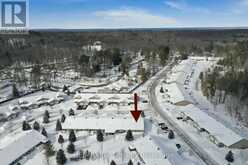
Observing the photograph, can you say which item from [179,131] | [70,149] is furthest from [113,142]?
A: [179,131]

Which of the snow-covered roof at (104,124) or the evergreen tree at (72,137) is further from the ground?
the snow-covered roof at (104,124)

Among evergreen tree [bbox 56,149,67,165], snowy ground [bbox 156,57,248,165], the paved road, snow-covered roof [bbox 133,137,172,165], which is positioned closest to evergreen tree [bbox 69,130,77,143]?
evergreen tree [bbox 56,149,67,165]

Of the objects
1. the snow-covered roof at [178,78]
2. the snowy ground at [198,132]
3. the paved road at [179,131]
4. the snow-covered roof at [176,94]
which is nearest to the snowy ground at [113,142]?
the paved road at [179,131]

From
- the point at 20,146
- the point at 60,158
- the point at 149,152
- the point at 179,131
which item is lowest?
the point at 60,158

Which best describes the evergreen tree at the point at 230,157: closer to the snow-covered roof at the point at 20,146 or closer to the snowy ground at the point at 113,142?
the snowy ground at the point at 113,142

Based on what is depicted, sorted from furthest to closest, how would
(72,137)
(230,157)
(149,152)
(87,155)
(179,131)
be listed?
(179,131) → (72,137) → (87,155) → (230,157) → (149,152)

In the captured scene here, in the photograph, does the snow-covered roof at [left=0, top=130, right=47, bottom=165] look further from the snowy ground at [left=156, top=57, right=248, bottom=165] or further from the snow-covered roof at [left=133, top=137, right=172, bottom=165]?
the snowy ground at [left=156, top=57, right=248, bottom=165]

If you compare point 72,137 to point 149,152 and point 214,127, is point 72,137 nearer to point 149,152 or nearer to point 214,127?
point 149,152
